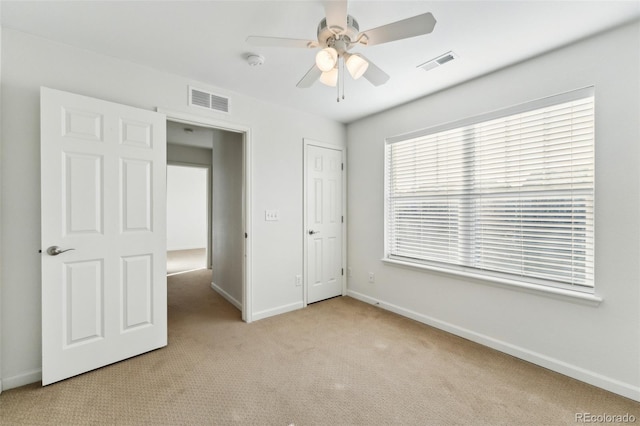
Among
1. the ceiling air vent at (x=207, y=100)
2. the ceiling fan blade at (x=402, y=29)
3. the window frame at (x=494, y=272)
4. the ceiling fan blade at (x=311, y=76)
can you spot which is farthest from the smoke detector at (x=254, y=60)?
the window frame at (x=494, y=272)

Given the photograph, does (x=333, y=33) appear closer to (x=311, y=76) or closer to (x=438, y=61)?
(x=311, y=76)

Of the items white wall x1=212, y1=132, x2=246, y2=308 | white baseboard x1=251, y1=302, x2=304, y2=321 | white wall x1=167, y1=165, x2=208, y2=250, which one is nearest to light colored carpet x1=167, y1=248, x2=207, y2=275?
white wall x1=167, y1=165, x2=208, y2=250

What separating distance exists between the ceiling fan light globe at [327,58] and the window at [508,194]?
5.79 ft

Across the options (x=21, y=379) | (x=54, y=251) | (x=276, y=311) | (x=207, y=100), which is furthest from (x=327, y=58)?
(x=21, y=379)

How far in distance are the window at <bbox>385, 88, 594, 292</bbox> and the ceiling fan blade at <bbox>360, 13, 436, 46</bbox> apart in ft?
5.02

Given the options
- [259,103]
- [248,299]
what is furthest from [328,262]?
[259,103]

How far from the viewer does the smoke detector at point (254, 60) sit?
219cm

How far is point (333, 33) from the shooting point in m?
1.52

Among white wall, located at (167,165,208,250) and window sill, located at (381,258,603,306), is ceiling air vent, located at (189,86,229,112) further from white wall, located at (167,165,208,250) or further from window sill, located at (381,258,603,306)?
white wall, located at (167,165,208,250)

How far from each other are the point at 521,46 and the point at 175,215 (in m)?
8.54

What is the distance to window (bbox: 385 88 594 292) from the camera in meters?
2.05

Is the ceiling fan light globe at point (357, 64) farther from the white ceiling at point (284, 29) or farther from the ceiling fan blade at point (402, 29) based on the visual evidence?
the white ceiling at point (284, 29)

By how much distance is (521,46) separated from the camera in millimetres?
2066

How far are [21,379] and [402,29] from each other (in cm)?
333
